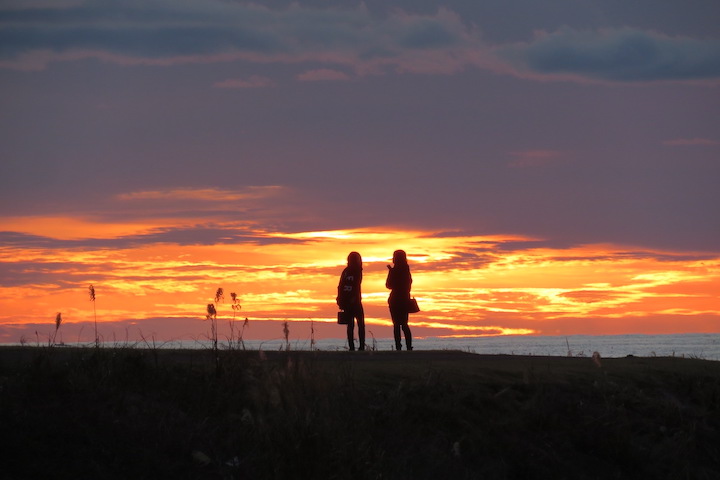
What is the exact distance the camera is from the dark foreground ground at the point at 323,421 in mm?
9836

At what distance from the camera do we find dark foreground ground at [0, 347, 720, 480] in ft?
32.3

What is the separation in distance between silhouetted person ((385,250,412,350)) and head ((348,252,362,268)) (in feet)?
3.30

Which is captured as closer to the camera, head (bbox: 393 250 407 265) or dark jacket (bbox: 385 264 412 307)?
dark jacket (bbox: 385 264 412 307)

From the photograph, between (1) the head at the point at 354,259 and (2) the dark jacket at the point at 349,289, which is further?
(1) the head at the point at 354,259

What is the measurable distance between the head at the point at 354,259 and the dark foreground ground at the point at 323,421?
8.38 meters

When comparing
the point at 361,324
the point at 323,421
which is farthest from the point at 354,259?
the point at 323,421

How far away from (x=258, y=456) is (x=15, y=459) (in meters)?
2.46

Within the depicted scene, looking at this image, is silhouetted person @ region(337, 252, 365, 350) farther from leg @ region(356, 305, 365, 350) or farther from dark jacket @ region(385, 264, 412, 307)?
dark jacket @ region(385, 264, 412, 307)

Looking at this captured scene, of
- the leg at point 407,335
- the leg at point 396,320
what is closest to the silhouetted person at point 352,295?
the leg at point 396,320

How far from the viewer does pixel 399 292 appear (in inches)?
910

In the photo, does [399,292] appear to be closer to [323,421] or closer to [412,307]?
[412,307]

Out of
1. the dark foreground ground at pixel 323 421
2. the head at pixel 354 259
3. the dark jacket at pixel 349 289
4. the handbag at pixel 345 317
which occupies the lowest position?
the dark foreground ground at pixel 323 421

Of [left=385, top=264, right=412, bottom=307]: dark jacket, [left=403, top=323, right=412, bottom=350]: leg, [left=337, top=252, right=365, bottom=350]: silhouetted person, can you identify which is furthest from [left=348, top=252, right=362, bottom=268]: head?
[left=403, top=323, right=412, bottom=350]: leg

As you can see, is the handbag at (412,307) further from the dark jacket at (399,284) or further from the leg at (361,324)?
the leg at (361,324)
